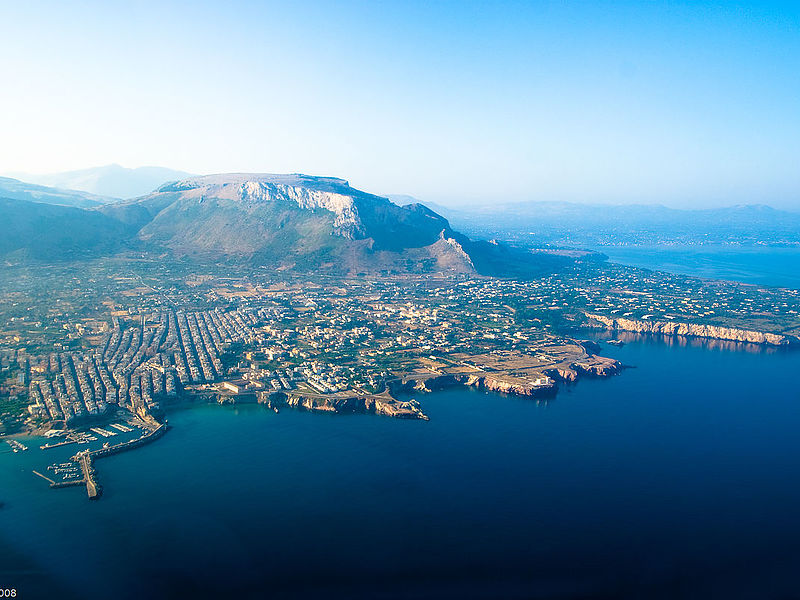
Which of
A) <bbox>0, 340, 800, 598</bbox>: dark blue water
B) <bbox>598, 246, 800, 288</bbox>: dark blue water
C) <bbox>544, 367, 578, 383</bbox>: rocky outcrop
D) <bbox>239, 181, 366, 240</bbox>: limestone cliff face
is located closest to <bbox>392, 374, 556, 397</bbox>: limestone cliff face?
<bbox>544, 367, 578, 383</bbox>: rocky outcrop

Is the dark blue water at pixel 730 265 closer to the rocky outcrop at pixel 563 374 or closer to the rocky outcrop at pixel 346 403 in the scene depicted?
the rocky outcrop at pixel 563 374

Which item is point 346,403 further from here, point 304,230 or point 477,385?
point 304,230

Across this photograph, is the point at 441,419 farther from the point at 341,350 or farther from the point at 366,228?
the point at 366,228

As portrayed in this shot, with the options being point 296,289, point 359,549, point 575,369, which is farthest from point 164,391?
point 296,289

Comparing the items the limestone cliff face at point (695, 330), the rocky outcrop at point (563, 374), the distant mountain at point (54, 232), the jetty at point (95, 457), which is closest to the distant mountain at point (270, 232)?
the distant mountain at point (54, 232)

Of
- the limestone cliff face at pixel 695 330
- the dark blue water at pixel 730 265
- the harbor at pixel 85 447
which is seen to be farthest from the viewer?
the dark blue water at pixel 730 265

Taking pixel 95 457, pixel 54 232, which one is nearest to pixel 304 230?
pixel 54 232

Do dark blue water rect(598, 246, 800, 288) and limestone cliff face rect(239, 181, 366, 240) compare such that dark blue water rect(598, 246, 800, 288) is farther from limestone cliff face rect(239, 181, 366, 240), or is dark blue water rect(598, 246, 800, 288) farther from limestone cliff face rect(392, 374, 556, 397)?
limestone cliff face rect(392, 374, 556, 397)
